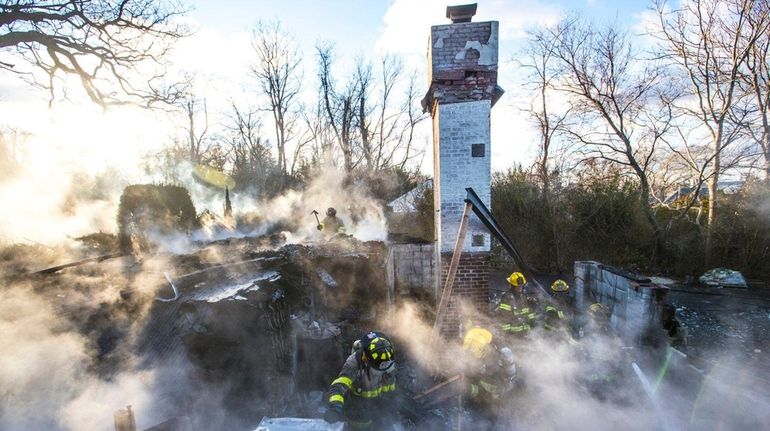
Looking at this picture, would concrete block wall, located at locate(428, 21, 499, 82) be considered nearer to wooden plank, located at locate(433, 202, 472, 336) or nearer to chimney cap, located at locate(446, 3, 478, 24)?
chimney cap, located at locate(446, 3, 478, 24)

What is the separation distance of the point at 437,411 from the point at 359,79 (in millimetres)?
21697

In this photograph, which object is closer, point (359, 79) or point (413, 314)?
point (413, 314)

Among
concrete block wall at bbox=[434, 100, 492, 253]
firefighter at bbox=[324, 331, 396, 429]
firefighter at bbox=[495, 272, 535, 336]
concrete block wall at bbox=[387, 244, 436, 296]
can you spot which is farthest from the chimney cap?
firefighter at bbox=[324, 331, 396, 429]

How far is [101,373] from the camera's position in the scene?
4.83 metres

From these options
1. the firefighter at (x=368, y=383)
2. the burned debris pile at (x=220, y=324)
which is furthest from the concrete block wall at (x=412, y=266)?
the firefighter at (x=368, y=383)

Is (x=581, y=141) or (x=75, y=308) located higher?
(x=581, y=141)

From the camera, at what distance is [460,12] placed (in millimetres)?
5621

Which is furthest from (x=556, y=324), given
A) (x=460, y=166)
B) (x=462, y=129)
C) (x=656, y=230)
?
(x=656, y=230)

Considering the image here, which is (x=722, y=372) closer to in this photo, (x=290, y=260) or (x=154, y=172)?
(x=290, y=260)

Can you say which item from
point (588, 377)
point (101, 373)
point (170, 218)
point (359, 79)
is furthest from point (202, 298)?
point (359, 79)

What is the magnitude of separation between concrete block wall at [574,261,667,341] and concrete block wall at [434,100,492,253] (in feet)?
9.29

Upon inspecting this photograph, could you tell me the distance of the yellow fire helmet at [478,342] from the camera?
4.63m

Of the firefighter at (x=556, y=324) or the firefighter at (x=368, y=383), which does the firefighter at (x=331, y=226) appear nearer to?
the firefighter at (x=556, y=324)

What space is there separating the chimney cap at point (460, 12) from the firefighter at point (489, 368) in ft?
14.4
